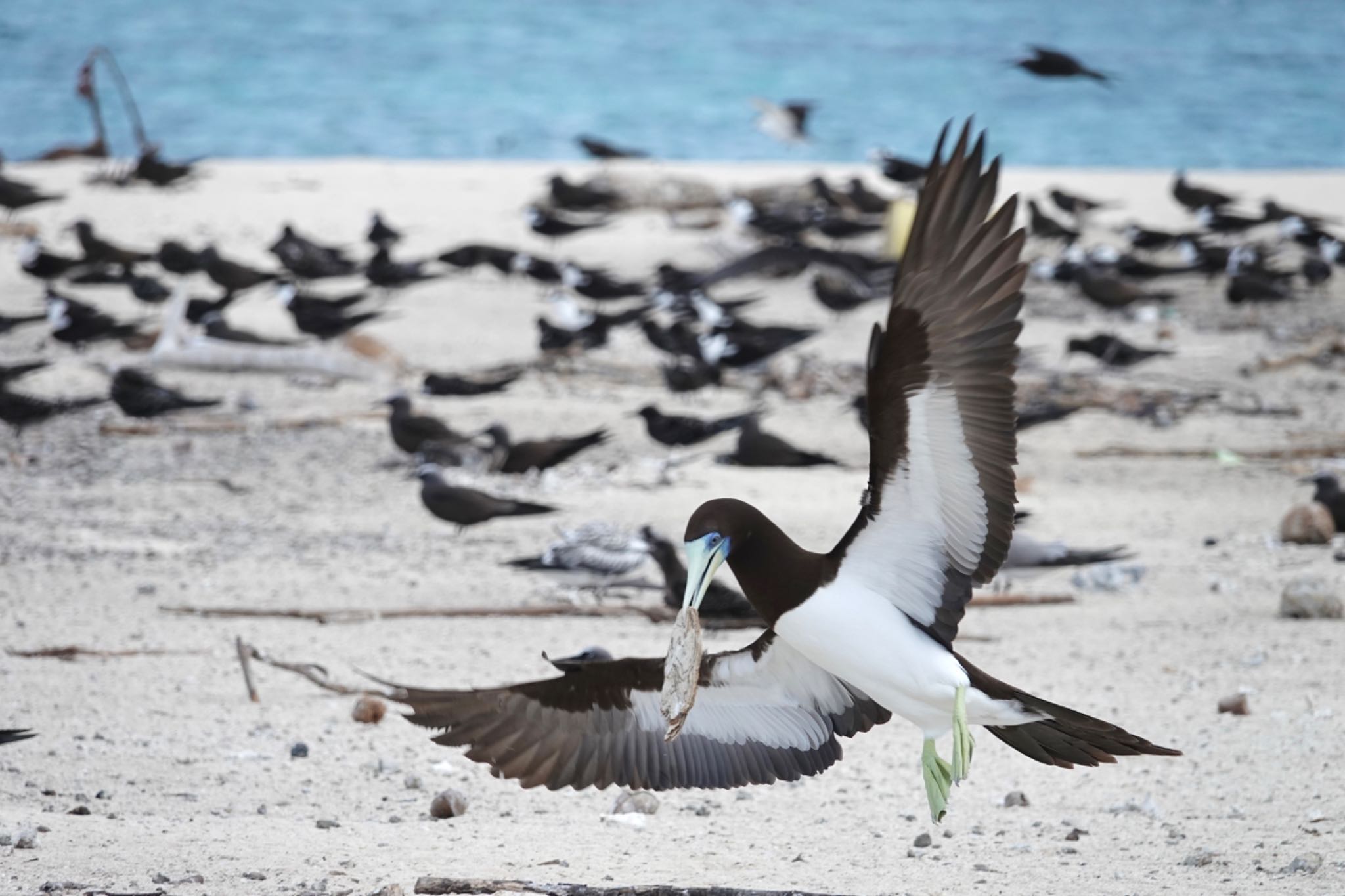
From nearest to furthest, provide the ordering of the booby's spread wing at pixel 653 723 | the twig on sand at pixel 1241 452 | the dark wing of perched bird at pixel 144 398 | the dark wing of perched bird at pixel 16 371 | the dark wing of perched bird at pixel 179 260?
the booby's spread wing at pixel 653 723 → the twig on sand at pixel 1241 452 → the dark wing of perched bird at pixel 144 398 → the dark wing of perched bird at pixel 16 371 → the dark wing of perched bird at pixel 179 260

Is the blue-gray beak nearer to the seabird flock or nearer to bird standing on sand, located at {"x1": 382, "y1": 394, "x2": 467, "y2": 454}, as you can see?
Result: the seabird flock

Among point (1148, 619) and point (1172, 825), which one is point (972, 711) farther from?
point (1148, 619)

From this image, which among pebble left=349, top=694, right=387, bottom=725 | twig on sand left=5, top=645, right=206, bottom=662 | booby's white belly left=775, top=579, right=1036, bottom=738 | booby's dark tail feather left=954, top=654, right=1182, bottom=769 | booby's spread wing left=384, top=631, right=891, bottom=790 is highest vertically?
booby's white belly left=775, top=579, right=1036, bottom=738

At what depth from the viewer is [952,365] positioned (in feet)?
10.2

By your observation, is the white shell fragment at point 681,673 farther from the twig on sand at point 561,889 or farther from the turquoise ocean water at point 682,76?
the turquoise ocean water at point 682,76

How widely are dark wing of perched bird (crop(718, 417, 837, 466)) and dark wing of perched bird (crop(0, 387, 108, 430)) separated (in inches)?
148

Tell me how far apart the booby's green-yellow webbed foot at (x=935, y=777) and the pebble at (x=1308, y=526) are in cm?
432

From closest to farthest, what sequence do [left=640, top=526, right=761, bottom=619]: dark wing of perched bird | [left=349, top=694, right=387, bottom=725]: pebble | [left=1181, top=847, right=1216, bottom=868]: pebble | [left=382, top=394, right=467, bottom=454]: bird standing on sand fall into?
[left=1181, top=847, right=1216, bottom=868]: pebble → [left=349, top=694, right=387, bottom=725]: pebble → [left=640, top=526, right=761, bottom=619]: dark wing of perched bird → [left=382, top=394, right=467, bottom=454]: bird standing on sand

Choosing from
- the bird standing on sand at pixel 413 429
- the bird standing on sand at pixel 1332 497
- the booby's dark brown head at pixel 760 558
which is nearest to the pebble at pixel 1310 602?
the bird standing on sand at pixel 1332 497

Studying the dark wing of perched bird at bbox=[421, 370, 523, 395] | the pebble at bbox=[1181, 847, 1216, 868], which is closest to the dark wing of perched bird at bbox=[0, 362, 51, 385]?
the dark wing of perched bird at bbox=[421, 370, 523, 395]

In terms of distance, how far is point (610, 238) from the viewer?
50.5 ft

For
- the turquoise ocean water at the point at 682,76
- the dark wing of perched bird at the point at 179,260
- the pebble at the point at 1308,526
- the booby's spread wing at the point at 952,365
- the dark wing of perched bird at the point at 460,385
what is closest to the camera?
the booby's spread wing at the point at 952,365

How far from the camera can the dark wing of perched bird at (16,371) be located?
9.03 m

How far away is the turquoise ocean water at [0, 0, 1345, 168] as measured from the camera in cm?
2950
